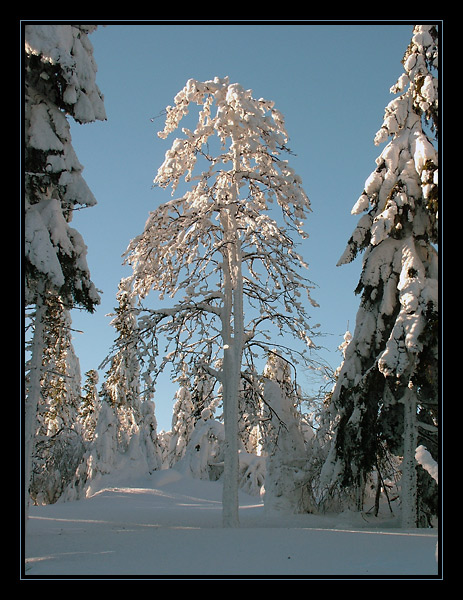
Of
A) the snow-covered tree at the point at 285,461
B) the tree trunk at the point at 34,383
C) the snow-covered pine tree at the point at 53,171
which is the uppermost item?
the snow-covered pine tree at the point at 53,171

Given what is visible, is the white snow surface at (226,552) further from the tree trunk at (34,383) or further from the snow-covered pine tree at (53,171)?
the snow-covered pine tree at (53,171)

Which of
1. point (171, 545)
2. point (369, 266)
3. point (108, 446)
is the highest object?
point (369, 266)

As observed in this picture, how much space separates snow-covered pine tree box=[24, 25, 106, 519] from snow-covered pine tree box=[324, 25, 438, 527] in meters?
7.02

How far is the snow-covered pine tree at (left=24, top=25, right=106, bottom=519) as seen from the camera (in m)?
10.8

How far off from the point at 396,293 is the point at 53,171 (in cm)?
894

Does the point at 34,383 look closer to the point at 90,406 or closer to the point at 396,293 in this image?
the point at 396,293

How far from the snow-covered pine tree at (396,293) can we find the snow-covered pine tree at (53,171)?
7.02 metres

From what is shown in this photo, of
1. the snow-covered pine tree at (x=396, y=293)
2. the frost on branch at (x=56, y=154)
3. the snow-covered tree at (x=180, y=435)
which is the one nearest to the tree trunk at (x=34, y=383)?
the frost on branch at (x=56, y=154)

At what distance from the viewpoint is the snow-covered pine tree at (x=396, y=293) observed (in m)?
12.4
